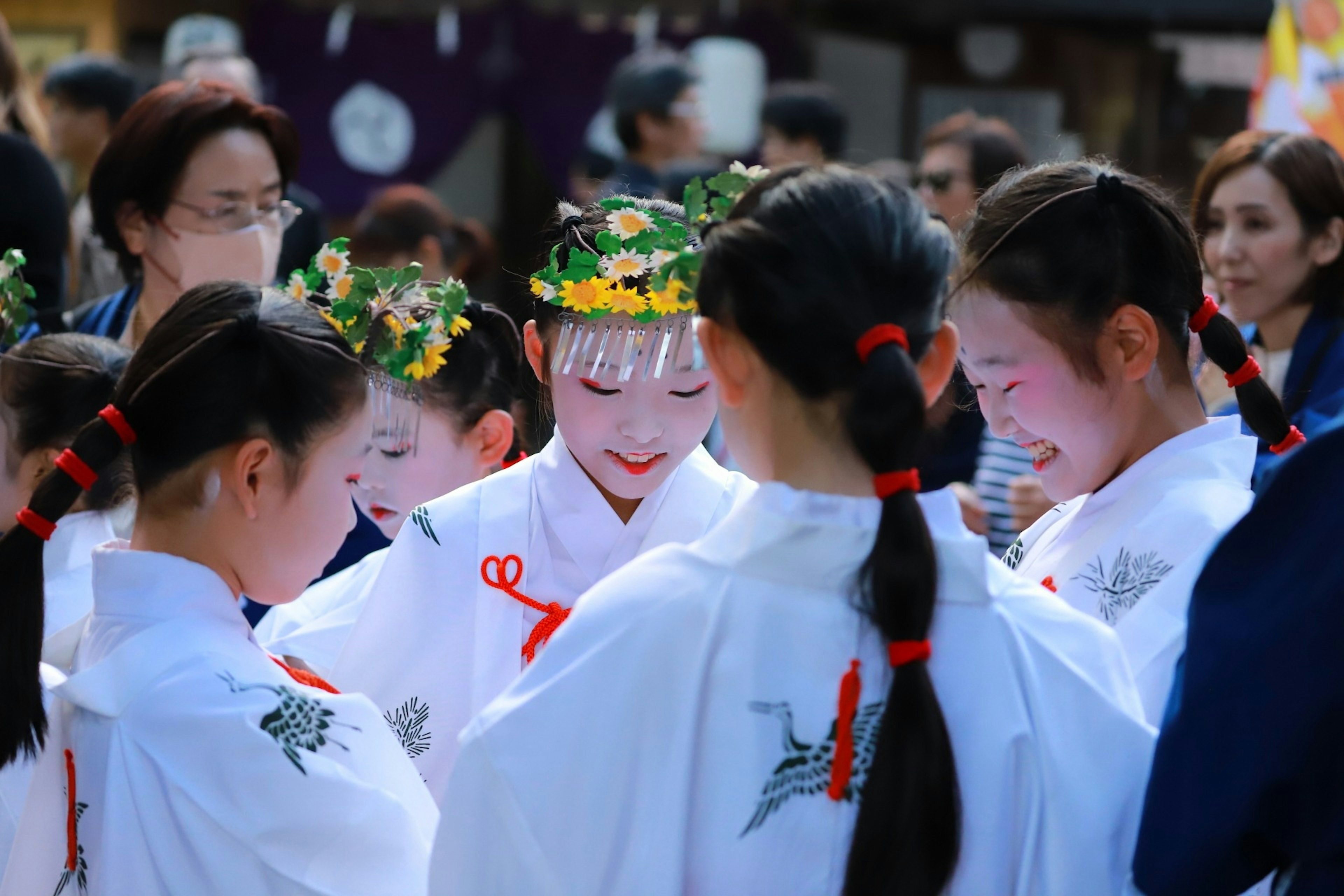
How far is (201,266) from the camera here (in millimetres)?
3287

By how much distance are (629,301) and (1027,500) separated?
1756 mm

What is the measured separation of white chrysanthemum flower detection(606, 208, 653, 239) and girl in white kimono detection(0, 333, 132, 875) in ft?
3.21

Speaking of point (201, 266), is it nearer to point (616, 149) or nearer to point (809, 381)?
point (809, 381)

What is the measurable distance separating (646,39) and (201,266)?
498 cm

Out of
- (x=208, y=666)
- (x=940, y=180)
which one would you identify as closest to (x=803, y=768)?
(x=208, y=666)

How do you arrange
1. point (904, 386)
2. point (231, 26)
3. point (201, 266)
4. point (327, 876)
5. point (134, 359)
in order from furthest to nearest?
1. point (231, 26)
2. point (201, 266)
3. point (134, 359)
4. point (327, 876)
5. point (904, 386)

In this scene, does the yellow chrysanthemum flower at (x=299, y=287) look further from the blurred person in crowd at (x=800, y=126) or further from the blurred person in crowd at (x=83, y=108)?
the blurred person in crowd at (x=800, y=126)

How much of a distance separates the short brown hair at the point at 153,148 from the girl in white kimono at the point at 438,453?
0.94 m

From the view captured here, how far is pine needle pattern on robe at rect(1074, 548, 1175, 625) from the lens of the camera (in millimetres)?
1893

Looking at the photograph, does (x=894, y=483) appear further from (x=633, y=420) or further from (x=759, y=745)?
(x=633, y=420)

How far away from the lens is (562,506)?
7.77 feet

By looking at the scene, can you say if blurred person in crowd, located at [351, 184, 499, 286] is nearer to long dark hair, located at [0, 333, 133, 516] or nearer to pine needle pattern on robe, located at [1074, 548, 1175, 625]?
long dark hair, located at [0, 333, 133, 516]

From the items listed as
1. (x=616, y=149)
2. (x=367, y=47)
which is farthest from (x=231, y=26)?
(x=616, y=149)

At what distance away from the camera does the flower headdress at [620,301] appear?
2.16 metres
